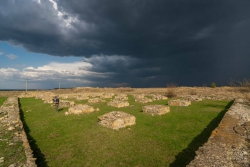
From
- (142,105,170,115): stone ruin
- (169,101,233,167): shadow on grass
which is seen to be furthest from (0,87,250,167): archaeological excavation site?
(142,105,170,115): stone ruin

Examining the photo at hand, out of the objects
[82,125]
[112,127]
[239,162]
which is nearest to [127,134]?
[112,127]

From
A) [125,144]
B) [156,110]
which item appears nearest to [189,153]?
[125,144]

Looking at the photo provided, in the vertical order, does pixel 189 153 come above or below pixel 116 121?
below

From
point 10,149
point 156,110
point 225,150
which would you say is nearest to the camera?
point 225,150

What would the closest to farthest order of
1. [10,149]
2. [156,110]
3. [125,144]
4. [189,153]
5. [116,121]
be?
[10,149]
[189,153]
[125,144]
[116,121]
[156,110]

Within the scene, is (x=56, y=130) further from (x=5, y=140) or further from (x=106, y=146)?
(x=106, y=146)

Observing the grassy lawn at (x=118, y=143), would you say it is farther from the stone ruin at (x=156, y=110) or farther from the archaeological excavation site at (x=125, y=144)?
the stone ruin at (x=156, y=110)

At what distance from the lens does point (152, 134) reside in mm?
12586

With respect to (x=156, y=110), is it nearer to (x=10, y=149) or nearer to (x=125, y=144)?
(x=125, y=144)

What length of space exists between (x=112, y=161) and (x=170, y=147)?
12.7ft

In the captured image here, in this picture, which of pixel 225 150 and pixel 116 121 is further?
pixel 116 121

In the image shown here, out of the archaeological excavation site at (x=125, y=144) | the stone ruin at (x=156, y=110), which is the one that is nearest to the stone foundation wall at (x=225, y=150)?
the archaeological excavation site at (x=125, y=144)

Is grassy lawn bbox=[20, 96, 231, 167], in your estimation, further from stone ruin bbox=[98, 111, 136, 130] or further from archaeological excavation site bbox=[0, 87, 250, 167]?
stone ruin bbox=[98, 111, 136, 130]

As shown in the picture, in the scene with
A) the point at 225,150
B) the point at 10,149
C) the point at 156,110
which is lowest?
the point at 10,149
